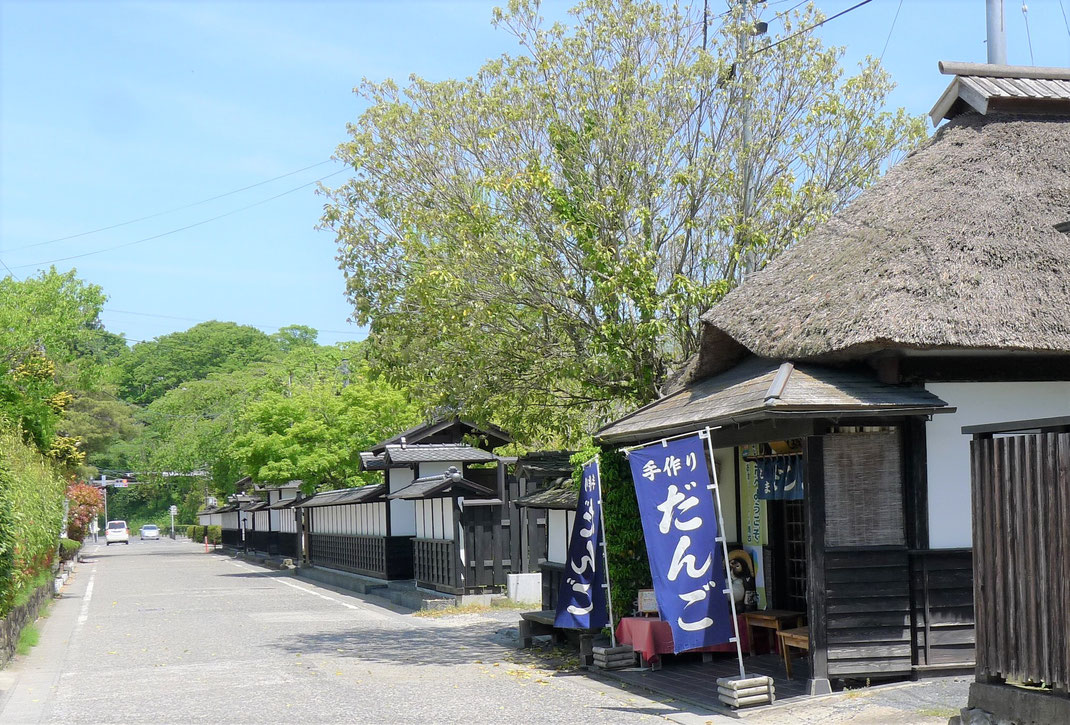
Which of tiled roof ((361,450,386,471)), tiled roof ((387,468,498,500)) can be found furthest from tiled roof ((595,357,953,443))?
tiled roof ((361,450,386,471))

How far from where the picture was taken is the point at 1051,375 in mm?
10391

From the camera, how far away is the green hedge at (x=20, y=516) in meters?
13.1

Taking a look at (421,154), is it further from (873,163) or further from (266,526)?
(266,526)

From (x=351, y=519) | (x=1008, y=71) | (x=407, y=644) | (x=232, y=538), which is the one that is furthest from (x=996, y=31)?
(x=232, y=538)

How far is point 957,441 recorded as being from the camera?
1016 centimetres

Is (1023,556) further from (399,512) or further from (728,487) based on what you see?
(399,512)

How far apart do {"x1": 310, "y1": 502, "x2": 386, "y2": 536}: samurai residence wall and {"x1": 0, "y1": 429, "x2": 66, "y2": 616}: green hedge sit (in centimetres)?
850

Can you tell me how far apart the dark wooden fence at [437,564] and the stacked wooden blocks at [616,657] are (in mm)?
10090

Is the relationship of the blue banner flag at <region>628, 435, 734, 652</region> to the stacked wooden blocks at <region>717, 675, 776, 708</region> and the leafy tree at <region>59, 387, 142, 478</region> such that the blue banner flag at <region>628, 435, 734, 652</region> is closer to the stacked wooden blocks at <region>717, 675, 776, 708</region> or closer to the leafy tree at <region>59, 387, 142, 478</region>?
the stacked wooden blocks at <region>717, 675, 776, 708</region>

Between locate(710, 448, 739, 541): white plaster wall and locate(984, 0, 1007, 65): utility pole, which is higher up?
locate(984, 0, 1007, 65): utility pole

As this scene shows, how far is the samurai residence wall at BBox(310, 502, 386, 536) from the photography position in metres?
29.1

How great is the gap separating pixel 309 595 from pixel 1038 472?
2266 cm

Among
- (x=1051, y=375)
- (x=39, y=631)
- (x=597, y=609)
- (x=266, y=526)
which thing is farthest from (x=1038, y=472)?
(x=266, y=526)

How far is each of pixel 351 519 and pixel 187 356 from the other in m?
74.0
